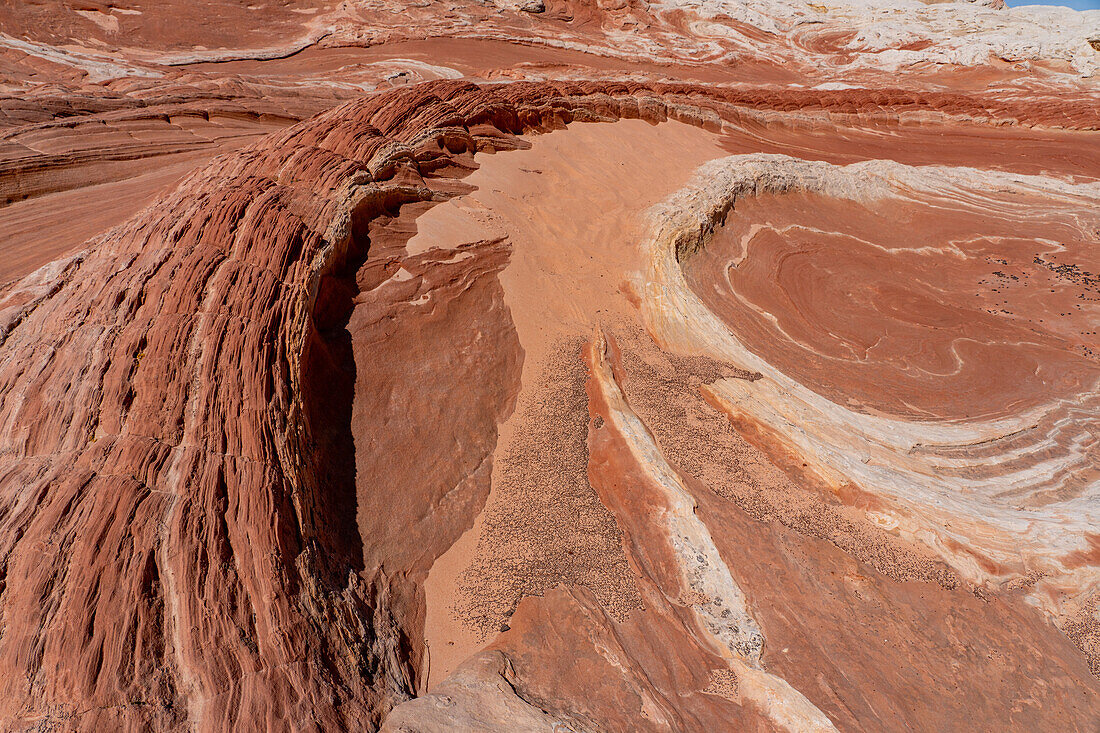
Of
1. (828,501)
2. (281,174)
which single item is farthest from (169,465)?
(828,501)

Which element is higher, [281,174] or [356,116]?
[356,116]

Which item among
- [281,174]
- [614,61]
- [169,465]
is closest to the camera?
[169,465]

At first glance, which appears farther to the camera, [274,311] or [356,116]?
[356,116]

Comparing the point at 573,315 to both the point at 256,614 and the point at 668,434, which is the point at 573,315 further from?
the point at 256,614

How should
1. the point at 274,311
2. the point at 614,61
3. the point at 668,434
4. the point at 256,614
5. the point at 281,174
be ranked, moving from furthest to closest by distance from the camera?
the point at 614,61 < the point at 281,174 < the point at 668,434 < the point at 274,311 < the point at 256,614

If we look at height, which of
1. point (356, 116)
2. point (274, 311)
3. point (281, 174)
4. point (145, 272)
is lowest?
point (274, 311)

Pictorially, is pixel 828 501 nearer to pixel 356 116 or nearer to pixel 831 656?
pixel 831 656

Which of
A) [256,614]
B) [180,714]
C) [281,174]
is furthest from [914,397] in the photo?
[281,174]
